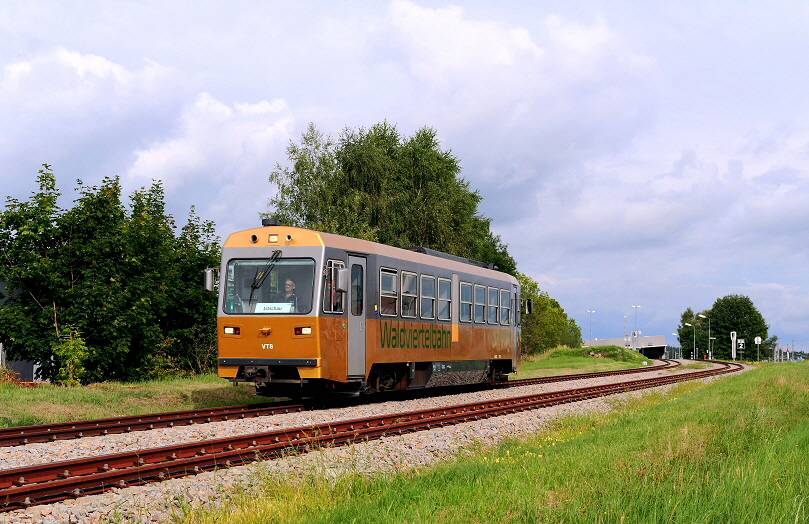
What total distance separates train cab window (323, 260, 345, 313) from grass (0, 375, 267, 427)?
4514 mm

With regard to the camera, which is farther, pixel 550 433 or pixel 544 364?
pixel 544 364

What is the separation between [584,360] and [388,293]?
36.7 metres

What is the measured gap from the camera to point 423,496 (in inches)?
297

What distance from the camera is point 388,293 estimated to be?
18.6 meters

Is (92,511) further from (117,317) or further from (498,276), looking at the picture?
(498,276)

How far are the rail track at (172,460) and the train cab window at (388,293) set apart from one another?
3.53m

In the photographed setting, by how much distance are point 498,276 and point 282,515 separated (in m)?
18.7

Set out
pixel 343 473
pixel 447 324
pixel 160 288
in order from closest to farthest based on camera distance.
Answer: pixel 343 473
pixel 447 324
pixel 160 288

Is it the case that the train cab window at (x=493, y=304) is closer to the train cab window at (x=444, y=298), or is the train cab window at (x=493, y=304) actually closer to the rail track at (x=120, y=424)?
the train cab window at (x=444, y=298)

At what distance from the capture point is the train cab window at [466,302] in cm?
2236

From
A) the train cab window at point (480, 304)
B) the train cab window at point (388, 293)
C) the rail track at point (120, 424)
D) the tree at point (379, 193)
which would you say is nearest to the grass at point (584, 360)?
the tree at point (379, 193)

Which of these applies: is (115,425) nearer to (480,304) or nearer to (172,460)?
(172,460)

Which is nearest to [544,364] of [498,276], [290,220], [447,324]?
[290,220]

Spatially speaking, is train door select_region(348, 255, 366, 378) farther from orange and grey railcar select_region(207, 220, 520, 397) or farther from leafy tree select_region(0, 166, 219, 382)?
leafy tree select_region(0, 166, 219, 382)
